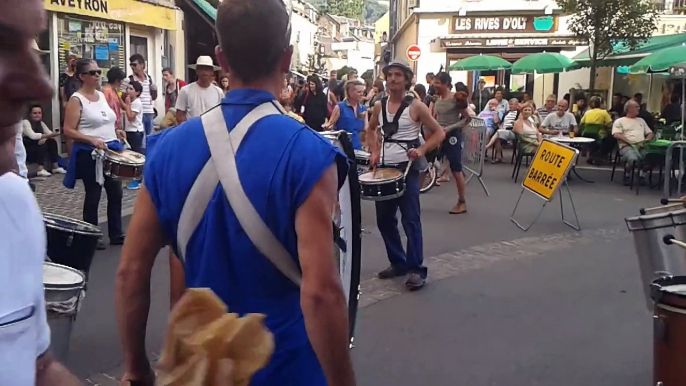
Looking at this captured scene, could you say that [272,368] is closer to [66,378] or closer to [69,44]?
[66,378]

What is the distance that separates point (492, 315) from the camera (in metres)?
5.49

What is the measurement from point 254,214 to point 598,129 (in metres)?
14.5

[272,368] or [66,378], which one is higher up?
[66,378]

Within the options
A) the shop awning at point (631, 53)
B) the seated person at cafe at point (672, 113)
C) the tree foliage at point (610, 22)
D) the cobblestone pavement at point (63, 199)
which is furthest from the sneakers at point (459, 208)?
the tree foliage at point (610, 22)

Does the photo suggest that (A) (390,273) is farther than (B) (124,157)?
No

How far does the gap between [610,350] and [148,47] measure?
14.6 m

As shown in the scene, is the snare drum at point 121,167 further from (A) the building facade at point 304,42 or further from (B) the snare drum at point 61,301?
(A) the building facade at point 304,42

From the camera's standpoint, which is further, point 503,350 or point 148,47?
point 148,47

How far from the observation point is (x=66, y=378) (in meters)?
1.38

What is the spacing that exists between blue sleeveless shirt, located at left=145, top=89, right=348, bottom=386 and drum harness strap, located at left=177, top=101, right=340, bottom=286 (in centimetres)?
1

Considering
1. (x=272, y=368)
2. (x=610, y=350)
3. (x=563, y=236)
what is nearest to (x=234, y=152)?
(x=272, y=368)

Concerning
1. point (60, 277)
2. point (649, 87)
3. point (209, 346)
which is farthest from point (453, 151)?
point (649, 87)

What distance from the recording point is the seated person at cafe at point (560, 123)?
47.0 ft

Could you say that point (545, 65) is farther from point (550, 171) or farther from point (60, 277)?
point (60, 277)
